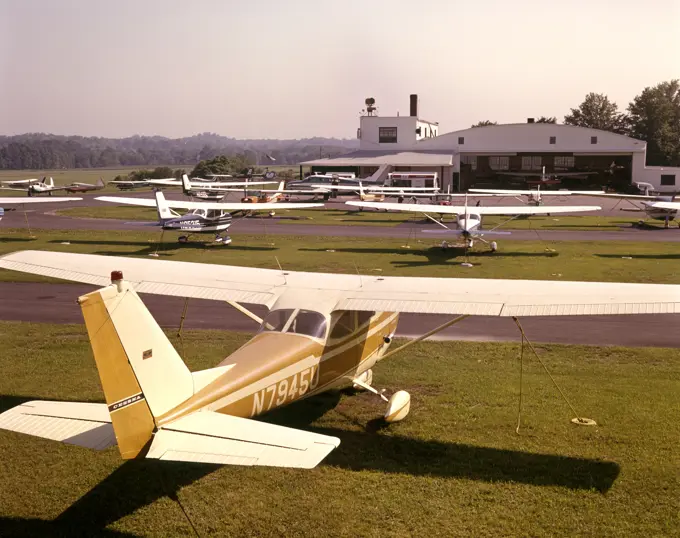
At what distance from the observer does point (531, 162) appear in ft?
294

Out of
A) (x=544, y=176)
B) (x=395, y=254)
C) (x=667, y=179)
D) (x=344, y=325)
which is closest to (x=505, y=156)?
(x=544, y=176)

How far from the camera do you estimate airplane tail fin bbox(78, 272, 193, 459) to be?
6578mm

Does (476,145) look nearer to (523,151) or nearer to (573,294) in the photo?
(523,151)

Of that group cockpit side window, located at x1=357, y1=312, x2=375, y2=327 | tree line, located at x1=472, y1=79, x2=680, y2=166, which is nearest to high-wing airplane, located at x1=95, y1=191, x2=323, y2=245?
cockpit side window, located at x1=357, y1=312, x2=375, y2=327

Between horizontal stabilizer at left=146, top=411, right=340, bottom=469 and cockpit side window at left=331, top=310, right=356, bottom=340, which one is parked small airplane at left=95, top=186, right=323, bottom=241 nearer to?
cockpit side window at left=331, top=310, right=356, bottom=340

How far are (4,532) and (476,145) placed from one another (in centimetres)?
8476

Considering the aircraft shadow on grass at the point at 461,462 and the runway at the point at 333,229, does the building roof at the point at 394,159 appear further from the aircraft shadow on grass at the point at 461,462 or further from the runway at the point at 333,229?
the aircraft shadow on grass at the point at 461,462

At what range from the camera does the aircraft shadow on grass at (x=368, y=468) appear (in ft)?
25.8

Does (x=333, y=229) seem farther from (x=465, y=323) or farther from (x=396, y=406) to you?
(x=396, y=406)

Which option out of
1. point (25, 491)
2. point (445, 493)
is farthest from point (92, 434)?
point (445, 493)

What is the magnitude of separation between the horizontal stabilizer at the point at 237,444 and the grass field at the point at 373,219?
3776 centimetres

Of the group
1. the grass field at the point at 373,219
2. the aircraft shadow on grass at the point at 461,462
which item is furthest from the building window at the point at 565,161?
the aircraft shadow on grass at the point at 461,462

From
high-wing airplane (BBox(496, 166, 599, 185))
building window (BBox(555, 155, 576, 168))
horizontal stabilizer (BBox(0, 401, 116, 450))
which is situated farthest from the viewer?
building window (BBox(555, 155, 576, 168))

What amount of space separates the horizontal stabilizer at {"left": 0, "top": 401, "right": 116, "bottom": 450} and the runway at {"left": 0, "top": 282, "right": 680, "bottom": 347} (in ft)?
32.0
